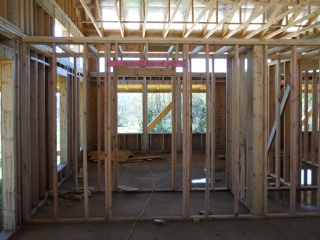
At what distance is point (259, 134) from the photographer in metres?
4.91

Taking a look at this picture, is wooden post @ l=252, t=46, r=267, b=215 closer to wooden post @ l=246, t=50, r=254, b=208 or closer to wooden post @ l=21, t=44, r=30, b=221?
wooden post @ l=246, t=50, r=254, b=208

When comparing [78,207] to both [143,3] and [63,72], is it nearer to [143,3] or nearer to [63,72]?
[63,72]

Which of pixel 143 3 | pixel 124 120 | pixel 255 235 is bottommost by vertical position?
pixel 255 235

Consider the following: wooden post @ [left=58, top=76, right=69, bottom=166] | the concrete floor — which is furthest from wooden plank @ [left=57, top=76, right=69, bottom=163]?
the concrete floor

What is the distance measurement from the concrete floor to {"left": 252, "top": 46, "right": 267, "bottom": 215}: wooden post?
1.13ft

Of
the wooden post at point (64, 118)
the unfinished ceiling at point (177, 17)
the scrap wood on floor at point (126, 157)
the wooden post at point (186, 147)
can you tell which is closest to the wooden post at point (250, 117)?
the wooden post at point (186, 147)

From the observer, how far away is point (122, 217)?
4848 millimetres

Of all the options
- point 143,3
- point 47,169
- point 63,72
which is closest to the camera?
point 47,169

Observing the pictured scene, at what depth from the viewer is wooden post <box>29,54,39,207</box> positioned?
5145 millimetres

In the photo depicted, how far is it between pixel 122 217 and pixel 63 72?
12.1 feet

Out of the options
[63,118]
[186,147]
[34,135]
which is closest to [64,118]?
[63,118]

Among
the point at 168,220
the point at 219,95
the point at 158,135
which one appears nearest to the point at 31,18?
the point at 168,220

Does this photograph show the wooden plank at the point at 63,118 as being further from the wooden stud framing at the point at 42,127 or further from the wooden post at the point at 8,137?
the wooden post at the point at 8,137

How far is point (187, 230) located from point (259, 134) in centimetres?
184
